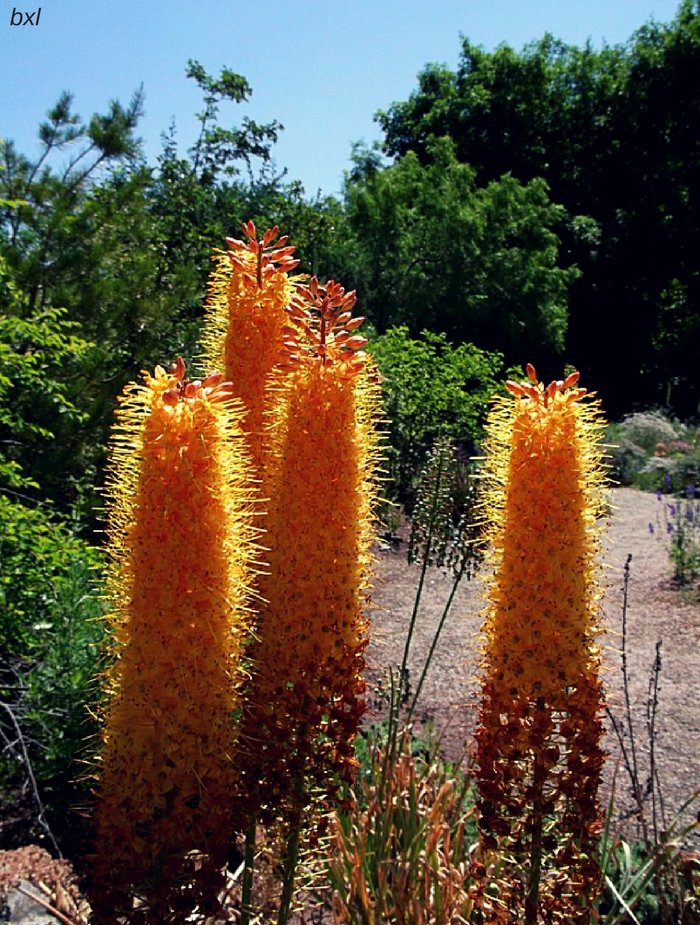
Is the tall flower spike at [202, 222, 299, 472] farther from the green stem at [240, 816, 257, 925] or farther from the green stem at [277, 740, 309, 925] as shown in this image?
the green stem at [240, 816, 257, 925]

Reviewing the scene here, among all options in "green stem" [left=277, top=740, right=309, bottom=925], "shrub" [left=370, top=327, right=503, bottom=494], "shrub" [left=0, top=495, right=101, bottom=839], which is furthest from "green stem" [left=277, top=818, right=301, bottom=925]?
"shrub" [left=370, top=327, right=503, bottom=494]

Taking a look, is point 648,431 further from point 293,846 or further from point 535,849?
point 293,846

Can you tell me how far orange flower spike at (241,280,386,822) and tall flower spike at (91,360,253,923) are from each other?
0.15 m

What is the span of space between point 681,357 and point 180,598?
1949cm

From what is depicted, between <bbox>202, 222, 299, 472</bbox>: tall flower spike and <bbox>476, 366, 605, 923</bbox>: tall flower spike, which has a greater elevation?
<bbox>202, 222, 299, 472</bbox>: tall flower spike

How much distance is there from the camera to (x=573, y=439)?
1893mm

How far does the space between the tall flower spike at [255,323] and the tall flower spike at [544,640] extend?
0.58 meters

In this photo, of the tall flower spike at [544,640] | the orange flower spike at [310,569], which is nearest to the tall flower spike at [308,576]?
the orange flower spike at [310,569]

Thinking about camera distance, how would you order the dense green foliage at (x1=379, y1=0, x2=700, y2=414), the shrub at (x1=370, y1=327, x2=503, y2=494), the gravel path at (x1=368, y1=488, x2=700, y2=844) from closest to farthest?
the gravel path at (x1=368, y1=488, x2=700, y2=844), the shrub at (x1=370, y1=327, x2=503, y2=494), the dense green foliage at (x1=379, y1=0, x2=700, y2=414)

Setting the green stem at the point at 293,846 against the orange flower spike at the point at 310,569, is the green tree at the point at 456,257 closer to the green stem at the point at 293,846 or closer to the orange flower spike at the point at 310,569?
the orange flower spike at the point at 310,569

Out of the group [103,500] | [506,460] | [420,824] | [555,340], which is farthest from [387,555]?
[555,340]

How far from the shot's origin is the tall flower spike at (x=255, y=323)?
7.25ft

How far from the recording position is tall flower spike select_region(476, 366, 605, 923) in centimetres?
189

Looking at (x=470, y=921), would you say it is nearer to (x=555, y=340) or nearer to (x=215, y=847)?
(x=215, y=847)
